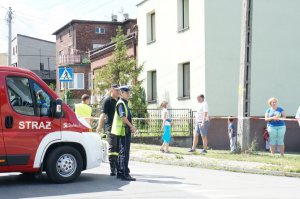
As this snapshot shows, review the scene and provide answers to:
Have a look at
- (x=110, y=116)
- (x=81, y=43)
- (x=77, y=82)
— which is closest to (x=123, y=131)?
(x=110, y=116)

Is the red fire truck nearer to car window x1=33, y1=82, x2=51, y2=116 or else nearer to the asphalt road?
car window x1=33, y1=82, x2=51, y2=116

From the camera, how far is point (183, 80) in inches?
999

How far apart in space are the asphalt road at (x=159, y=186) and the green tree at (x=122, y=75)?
14.5 m

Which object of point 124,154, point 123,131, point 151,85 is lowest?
point 124,154

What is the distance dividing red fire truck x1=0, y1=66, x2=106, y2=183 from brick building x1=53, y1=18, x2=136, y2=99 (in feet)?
122

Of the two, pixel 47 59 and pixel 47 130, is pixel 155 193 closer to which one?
pixel 47 130

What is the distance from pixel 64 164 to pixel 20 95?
154 centimetres

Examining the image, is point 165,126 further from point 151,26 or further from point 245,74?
point 151,26

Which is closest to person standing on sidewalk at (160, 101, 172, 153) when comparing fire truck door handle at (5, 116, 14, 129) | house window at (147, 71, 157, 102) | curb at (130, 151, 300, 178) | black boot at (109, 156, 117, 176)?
curb at (130, 151, 300, 178)

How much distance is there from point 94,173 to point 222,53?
1237 centimetres

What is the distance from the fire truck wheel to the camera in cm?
1022

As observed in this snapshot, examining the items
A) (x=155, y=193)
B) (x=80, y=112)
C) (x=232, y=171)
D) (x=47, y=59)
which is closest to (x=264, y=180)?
(x=232, y=171)

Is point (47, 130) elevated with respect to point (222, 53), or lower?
lower

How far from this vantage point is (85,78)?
47844 millimetres
